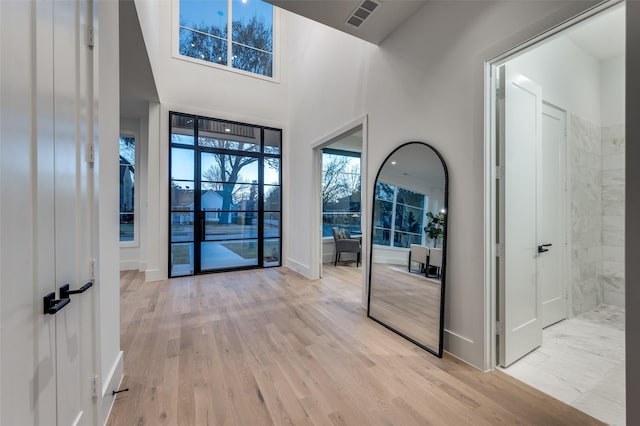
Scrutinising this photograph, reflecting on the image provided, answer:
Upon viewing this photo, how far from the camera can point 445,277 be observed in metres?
2.39

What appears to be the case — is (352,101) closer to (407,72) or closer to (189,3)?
(407,72)

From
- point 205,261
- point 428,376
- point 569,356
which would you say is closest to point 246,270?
point 205,261

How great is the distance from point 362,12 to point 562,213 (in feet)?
10.4

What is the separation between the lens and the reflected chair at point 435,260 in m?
2.44

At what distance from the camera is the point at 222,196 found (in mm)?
5371

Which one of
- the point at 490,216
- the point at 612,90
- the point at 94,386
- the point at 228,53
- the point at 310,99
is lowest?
the point at 94,386

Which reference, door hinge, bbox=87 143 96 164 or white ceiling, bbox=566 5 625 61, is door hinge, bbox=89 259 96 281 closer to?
door hinge, bbox=87 143 96 164

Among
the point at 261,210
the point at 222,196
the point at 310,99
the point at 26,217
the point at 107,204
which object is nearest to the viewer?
the point at 26,217

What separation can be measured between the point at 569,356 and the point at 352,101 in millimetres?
3680

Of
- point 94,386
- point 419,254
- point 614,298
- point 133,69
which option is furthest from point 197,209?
point 614,298

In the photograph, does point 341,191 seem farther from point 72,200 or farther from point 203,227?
point 72,200

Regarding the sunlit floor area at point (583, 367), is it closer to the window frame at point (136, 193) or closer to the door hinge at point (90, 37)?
the door hinge at point (90, 37)

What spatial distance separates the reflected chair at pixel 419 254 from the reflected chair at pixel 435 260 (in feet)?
0.16

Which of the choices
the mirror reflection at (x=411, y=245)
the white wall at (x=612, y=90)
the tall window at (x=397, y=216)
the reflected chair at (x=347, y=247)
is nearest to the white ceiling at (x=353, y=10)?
the mirror reflection at (x=411, y=245)
